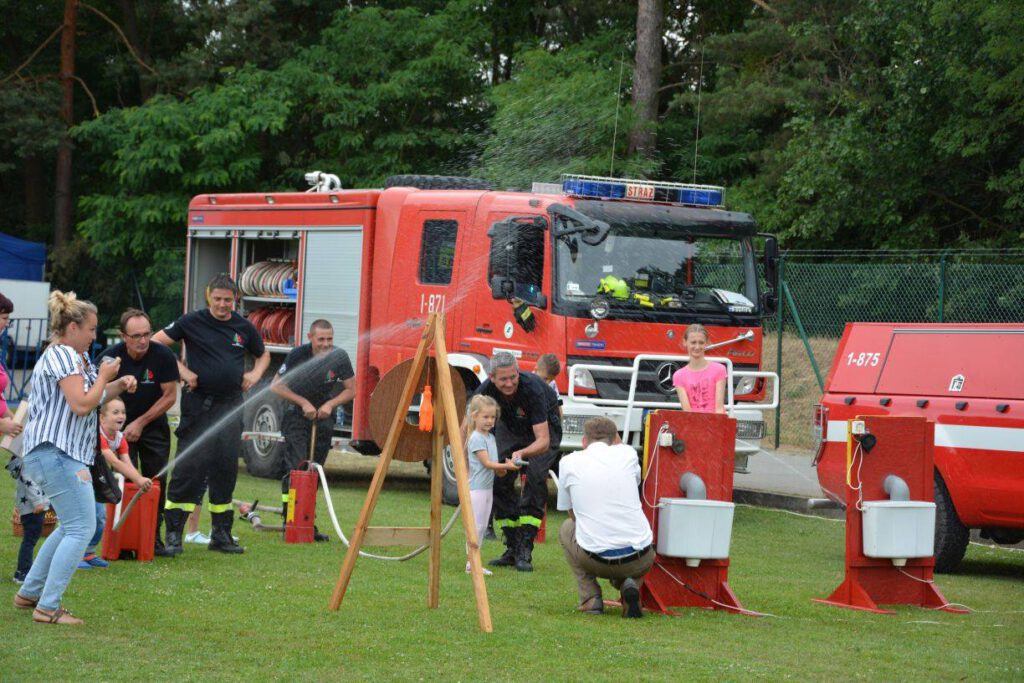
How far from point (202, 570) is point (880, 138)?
17.2 m

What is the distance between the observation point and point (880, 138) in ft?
79.6

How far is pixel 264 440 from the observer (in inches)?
680

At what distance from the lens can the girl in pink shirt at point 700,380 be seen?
11719 mm

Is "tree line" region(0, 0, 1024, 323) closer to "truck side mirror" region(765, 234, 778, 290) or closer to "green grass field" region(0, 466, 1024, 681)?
"truck side mirror" region(765, 234, 778, 290)

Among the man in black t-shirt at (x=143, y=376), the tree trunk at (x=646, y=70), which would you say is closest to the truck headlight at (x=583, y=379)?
the man in black t-shirt at (x=143, y=376)

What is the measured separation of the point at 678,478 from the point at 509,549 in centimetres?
215

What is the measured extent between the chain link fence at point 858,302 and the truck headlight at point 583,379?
6.23 meters

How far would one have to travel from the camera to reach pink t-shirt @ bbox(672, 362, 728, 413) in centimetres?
1175

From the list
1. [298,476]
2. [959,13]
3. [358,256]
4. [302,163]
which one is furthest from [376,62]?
[298,476]

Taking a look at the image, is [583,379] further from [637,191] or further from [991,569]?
[991,569]

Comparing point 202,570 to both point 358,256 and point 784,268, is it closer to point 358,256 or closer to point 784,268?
point 358,256

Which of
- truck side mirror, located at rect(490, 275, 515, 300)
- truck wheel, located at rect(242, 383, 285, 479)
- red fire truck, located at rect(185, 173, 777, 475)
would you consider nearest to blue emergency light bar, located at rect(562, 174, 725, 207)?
red fire truck, located at rect(185, 173, 777, 475)

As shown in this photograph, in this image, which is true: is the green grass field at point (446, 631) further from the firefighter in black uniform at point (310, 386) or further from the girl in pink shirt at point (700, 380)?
the firefighter in black uniform at point (310, 386)

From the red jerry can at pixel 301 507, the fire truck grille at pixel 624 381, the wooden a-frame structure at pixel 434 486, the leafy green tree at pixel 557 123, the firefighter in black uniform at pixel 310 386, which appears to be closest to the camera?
the wooden a-frame structure at pixel 434 486
